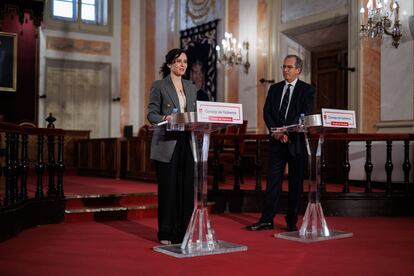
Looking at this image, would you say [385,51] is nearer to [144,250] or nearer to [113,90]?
[144,250]

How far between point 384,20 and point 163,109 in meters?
4.30

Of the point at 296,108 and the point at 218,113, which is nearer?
the point at 218,113

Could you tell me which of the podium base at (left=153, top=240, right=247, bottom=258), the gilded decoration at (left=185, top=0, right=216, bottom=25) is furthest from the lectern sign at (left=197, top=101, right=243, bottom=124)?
the gilded decoration at (left=185, top=0, right=216, bottom=25)

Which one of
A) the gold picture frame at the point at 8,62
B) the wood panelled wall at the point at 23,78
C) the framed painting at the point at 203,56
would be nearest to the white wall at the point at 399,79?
the framed painting at the point at 203,56

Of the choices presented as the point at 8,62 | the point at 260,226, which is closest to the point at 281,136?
the point at 260,226

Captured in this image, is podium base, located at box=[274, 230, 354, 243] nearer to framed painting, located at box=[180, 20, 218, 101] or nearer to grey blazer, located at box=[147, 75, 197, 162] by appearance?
grey blazer, located at box=[147, 75, 197, 162]

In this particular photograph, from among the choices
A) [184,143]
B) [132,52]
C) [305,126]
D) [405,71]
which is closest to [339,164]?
[405,71]

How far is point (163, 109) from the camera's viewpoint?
3.73 meters

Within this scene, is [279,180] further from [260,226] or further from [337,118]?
[337,118]

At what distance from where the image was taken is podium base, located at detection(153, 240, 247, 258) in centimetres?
339

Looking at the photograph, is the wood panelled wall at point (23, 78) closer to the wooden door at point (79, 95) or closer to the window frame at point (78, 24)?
the wooden door at point (79, 95)

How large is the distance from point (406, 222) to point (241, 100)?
4946 millimetres

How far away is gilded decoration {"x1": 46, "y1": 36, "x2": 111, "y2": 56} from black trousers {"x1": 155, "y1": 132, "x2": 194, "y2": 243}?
29.6 ft

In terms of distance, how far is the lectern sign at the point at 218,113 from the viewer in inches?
126
